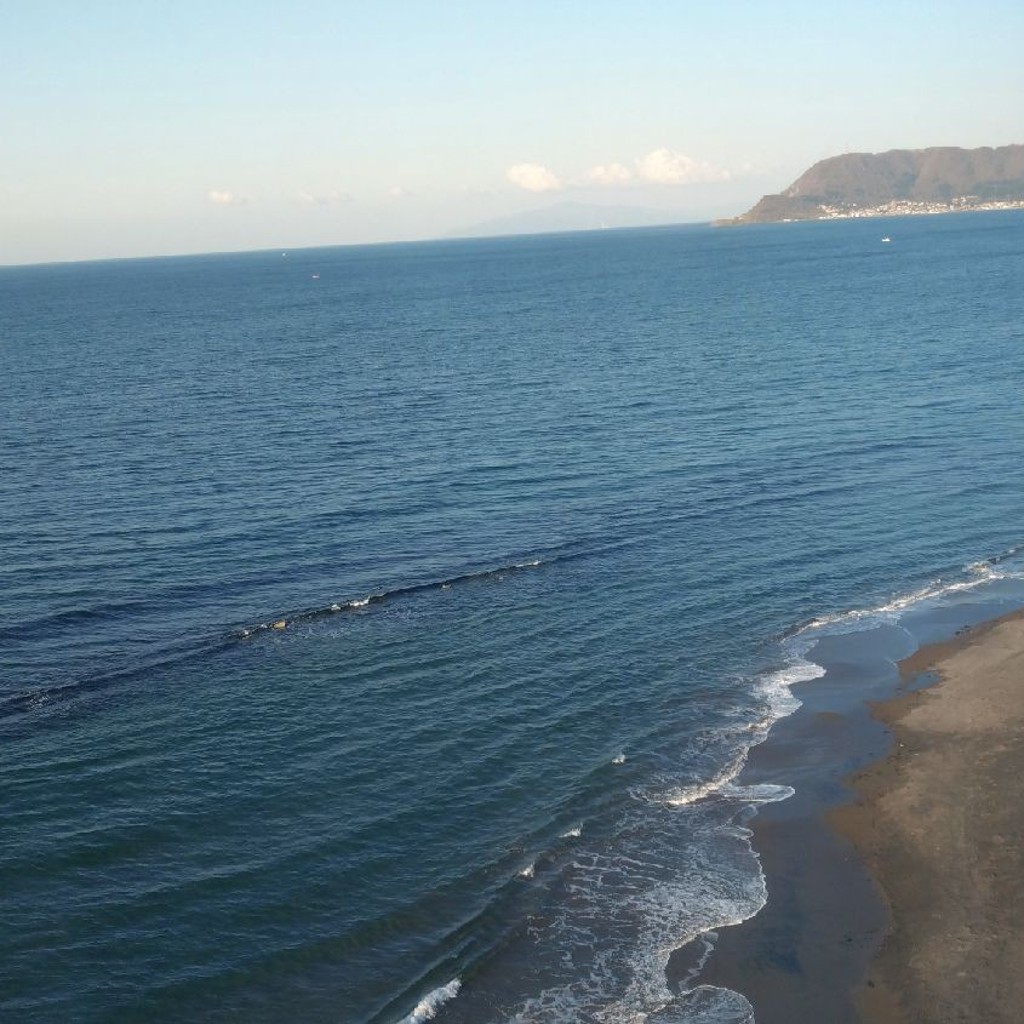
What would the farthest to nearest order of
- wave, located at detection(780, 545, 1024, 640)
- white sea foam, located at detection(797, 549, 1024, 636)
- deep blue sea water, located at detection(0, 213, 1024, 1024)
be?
white sea foam, located at detection(797, 549, 1024, 636)
wave, located at detection(780, 545, 1024, 640)
deep blue sea water, located at detection(0, 213, 1024, 1024)

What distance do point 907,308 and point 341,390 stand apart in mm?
78337

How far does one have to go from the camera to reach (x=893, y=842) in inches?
1223

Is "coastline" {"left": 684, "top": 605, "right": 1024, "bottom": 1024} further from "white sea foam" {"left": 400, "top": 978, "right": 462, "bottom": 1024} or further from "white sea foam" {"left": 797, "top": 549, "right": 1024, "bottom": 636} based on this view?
"white sea foam" {"left": 400, "top": 978, "right": 462, "bottom": 1024}

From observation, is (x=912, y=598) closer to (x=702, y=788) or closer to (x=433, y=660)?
(x=702, y=788)

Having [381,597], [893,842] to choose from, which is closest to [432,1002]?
[893,842]

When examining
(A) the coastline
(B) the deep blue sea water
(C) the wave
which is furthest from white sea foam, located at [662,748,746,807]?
(C) the wave

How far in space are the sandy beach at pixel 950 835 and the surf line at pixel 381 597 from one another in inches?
682

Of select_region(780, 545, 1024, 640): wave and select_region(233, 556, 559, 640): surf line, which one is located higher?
select_region(233, 556, 559, 640): surf line

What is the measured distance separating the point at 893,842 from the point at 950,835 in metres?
1.53

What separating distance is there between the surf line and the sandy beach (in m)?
17.3

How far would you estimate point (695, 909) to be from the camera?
28469mm

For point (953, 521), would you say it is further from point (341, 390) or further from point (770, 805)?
point (341, 390)

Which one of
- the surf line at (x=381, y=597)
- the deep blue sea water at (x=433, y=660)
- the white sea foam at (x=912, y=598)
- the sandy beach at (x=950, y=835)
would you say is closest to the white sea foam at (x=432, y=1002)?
the deep blue sea water at (x=433, y=660)

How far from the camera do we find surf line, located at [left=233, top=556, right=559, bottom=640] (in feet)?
147
